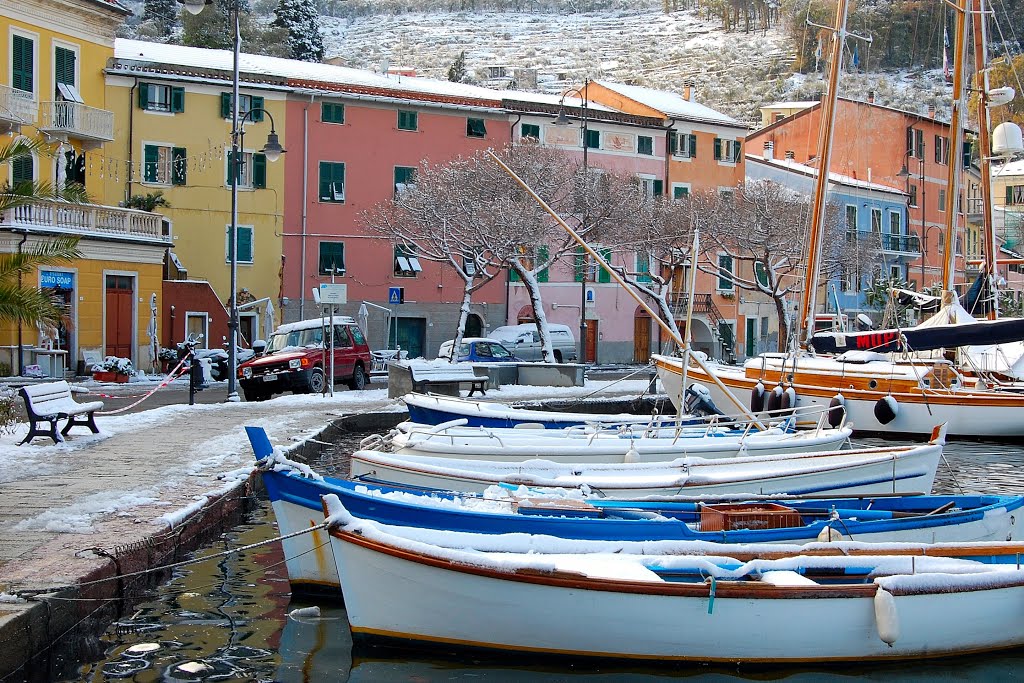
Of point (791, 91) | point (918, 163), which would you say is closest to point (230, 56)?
point (918, 163)

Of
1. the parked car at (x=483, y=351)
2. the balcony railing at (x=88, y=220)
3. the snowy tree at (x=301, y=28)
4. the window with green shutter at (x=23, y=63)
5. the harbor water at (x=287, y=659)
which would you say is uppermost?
the snowy tree at (x=301, y=28)

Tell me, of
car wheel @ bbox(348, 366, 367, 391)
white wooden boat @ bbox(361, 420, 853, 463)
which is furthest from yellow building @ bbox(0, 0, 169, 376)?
white wooden boat @ bbox(361, 420, 853, 463)

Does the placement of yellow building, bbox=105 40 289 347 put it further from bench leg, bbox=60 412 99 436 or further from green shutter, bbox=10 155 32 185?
bench leg, bbox=60 412 99 436

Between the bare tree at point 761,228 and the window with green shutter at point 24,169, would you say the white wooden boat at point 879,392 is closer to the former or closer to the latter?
the bare tree at point 761,228

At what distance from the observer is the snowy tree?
3378 inches

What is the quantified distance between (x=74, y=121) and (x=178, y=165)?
6.71 metres

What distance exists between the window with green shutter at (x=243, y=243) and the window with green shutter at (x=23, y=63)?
980 centimetres

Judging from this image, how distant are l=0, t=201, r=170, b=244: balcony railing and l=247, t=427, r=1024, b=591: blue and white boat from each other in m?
24.3

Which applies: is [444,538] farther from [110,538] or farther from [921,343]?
[921,343]

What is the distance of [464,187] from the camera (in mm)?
40469

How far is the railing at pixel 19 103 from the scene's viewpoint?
33.0 metres

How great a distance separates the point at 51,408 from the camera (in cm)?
1705

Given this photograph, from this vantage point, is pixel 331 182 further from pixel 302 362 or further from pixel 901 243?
pixel 901 243

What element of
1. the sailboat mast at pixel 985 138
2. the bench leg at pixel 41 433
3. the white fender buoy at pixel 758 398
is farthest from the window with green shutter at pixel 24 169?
the sailboat mast at pixel 985 138
